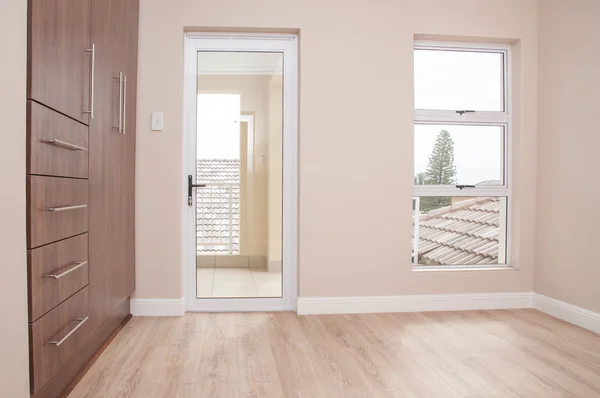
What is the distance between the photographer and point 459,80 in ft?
11.4

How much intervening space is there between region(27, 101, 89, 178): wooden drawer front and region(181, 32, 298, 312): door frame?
4.08 feet

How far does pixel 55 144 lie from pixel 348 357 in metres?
1.65

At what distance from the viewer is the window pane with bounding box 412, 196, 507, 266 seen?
343 centimetres

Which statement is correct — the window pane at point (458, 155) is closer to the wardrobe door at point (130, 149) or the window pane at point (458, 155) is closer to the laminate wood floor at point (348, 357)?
the laminate wood floor at point (348, 357)

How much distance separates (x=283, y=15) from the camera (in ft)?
10.4

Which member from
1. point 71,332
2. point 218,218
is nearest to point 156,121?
point 218,218

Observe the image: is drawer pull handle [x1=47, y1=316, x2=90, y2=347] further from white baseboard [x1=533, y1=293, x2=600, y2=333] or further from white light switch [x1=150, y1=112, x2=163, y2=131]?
white baseboard [x1=533, y1=293, x2=600, y2=333]

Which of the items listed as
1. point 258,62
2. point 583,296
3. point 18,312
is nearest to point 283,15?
point 258,62

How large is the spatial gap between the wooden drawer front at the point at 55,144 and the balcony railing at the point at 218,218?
1290 millimetres

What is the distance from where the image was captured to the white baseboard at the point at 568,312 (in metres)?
2.85

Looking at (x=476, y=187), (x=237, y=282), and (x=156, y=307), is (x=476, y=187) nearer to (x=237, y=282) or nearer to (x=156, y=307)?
(x=237, y=282)

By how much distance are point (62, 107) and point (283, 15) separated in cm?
Answer: 187

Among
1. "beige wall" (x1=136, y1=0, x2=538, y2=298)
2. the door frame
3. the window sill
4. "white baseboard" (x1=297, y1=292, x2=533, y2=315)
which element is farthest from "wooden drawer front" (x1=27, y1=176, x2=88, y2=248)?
the window sill

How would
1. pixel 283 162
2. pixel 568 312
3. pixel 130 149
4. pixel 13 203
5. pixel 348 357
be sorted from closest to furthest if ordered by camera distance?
pixel 13 203 → pixel 348 357 → pixel 130 149 → pixel 568 312 → pixel 283 162
